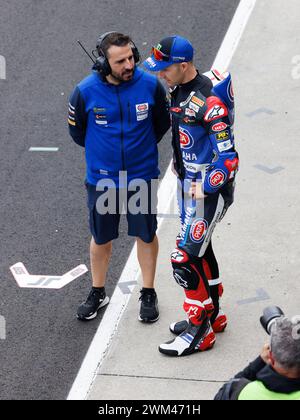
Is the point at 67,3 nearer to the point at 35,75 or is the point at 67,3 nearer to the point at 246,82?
the point at 35,75

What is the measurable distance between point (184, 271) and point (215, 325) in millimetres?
627

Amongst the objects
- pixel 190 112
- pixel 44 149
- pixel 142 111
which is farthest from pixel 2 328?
pixel 44 149

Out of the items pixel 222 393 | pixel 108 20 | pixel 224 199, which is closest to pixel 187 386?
pixel 224 199

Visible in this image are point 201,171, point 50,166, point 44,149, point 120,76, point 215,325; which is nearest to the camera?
point 201,171

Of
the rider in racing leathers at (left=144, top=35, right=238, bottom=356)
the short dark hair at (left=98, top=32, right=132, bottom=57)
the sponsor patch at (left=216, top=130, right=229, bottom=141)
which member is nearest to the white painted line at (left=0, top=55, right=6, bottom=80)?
the short dark hair at (left=98, top=32, right=132, bottom=57)

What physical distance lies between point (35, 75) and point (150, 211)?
13.2ft

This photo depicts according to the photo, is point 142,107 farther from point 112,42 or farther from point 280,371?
point 280,371

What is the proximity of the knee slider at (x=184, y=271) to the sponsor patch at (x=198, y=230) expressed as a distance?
14cm

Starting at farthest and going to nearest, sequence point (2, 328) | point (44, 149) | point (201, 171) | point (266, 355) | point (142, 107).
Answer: point (44, 149) → point (2, 328) → point (142, 107) → point (201, 171) → point (266, 355)

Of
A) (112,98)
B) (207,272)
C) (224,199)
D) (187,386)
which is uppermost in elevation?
(112,98)

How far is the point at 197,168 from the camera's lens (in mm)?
6746

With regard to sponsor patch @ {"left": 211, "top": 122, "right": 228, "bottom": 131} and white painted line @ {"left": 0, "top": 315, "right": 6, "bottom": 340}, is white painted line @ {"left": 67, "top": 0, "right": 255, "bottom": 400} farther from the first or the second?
sponsor patch @ {"left": 211, "top": 122, "right": 228, "bottom": 131}

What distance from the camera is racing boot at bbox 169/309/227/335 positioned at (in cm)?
729

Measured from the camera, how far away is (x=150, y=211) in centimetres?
741
